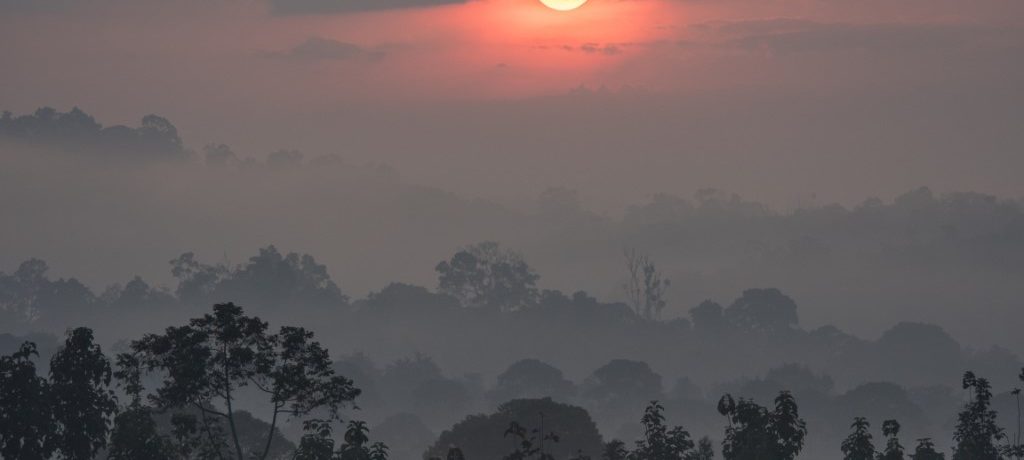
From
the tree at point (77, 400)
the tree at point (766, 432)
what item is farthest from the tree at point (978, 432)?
the tree at point (77, 400)

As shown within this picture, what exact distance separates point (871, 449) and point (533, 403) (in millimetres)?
78609

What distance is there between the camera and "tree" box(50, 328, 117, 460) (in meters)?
67.1

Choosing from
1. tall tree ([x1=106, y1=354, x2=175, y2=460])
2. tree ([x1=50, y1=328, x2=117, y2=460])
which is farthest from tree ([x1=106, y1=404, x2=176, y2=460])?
tree ([x1=50, y1=328, x2=117, y2=460])

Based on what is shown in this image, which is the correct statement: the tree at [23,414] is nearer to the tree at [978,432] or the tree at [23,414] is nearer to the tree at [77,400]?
the tree at [77,400]

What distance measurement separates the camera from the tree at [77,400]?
6712 centimetres

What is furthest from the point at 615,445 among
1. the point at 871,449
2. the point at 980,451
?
the point at 980,451

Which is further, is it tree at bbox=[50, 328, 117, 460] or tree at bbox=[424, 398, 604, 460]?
tree at bbox=[424, 398, 604, 460]

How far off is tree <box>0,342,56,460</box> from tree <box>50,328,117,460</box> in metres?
0.72

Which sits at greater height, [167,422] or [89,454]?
[167,422]

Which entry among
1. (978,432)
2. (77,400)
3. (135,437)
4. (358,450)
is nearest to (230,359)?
(135,437)

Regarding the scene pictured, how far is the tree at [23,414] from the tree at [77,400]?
724 mm

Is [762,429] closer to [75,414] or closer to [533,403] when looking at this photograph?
[75,414]

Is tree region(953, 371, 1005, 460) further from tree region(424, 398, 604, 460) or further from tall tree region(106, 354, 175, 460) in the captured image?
tree region(424, 398, 604, 460)

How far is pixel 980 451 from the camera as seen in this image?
71438 millimetres
